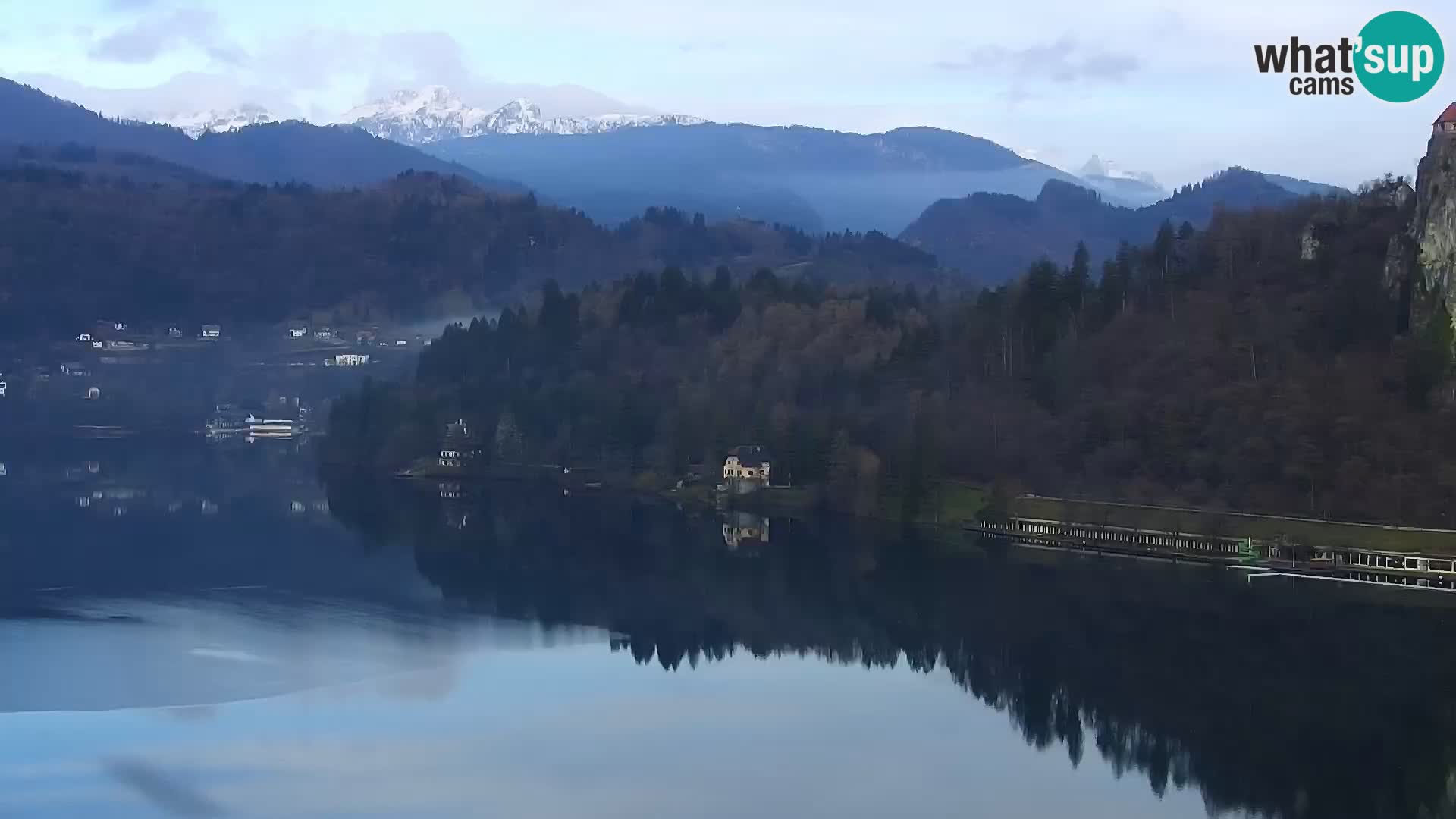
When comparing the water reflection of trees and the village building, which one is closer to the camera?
the water reflection of trees

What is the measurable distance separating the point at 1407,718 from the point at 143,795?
1149 centimetres

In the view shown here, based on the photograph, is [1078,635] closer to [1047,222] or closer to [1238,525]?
[1238,525]

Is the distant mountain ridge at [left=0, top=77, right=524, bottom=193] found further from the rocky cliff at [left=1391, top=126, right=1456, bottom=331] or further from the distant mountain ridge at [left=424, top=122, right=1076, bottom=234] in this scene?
the rocky cliff at [left=1391, top=126, right=1456, bottom=331]

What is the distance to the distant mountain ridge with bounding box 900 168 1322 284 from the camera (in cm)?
9150

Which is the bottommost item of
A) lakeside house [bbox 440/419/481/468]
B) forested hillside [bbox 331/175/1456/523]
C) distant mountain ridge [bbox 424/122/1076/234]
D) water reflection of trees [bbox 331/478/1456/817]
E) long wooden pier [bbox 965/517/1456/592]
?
water reflection of trees [bbox 331/478/1456/817]

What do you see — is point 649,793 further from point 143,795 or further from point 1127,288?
point 1127,288

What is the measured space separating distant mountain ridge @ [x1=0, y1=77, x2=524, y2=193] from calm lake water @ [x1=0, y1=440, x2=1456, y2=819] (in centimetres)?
9617

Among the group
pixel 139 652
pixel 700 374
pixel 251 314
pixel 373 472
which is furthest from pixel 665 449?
pixel 251 314

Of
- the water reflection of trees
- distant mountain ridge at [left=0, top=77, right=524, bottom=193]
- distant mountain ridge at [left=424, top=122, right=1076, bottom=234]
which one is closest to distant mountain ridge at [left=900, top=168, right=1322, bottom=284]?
distant mountain ridge at [left=424, top=122, right=1076, bottom=234]

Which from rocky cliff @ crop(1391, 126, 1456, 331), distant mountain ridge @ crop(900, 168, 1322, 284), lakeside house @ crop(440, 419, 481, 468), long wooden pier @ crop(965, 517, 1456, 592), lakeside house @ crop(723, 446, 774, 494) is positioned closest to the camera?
long wooden pier @ crop(965, 517, 1456, 592)

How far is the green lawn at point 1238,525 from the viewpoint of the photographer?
2445 centimetres

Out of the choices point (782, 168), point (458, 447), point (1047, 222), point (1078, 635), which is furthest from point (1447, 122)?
point (782, 168)

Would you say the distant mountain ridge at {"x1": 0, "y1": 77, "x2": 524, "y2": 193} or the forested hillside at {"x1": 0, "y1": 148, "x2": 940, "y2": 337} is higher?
the distant mountain ridge at {"x1": 0, "y1": 77, "x2": 524, "y2": 193}

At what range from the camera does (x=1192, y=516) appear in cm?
2680
